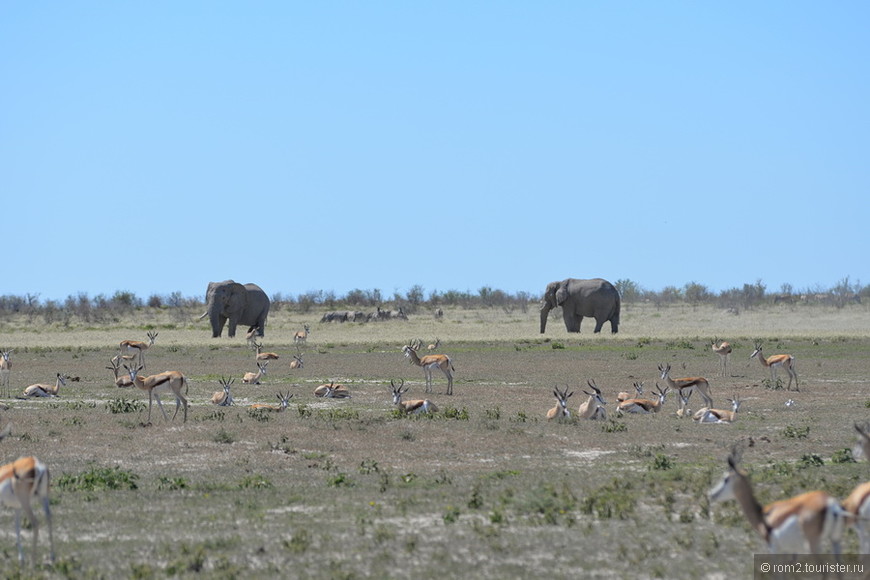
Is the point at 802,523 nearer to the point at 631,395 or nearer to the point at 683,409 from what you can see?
the point at 683,409

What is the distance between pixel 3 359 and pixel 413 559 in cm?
2081

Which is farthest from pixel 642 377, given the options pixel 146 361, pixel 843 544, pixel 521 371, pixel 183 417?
pixel 843 544

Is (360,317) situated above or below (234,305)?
below

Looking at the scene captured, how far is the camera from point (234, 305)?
5528cm

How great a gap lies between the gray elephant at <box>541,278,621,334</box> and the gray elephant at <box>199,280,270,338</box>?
48.6 feet

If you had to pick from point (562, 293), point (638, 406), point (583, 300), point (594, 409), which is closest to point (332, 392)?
point (594, 409)

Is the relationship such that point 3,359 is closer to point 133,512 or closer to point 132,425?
point 132,425

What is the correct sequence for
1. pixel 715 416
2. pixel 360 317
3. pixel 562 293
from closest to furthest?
pixel 715 416 < pixel 562 293 < pixel 360 317

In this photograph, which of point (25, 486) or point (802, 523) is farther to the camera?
point (25, 486)

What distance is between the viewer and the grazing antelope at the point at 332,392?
25812 millimetres

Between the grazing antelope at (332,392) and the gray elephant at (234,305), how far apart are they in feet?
93.5

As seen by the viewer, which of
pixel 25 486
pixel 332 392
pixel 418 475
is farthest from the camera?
pixel 332 392

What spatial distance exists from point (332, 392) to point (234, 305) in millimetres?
30488

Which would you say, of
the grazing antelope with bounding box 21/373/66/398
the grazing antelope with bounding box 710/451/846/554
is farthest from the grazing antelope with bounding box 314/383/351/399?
the grazing antelope with bounding box 710/451/846/554
